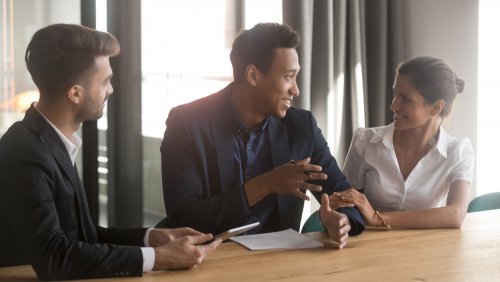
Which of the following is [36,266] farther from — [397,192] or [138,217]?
[138,217]

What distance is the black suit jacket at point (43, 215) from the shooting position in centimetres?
176

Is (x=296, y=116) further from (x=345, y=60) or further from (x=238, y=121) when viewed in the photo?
(x=345, y=60)

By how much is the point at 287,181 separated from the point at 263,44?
2.16 feet

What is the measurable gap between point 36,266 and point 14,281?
89 millimetres

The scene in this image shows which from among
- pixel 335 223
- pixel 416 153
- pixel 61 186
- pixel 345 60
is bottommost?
pixel 335 223

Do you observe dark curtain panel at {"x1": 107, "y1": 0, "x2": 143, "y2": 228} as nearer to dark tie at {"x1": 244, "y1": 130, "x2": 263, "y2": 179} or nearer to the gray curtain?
the gray curtain

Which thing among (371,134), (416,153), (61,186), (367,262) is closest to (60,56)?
(61,186)

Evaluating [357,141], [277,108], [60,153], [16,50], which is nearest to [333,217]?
[277,108]

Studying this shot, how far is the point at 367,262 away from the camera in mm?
2033

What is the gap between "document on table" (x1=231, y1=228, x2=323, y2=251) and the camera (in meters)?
2.18

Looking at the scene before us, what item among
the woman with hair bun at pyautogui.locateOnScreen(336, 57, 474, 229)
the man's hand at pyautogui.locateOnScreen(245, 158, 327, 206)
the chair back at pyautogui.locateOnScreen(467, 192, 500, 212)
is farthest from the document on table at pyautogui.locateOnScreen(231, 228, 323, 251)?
the chair back at pyautogui.locateOnScreen(467, 192, 500, 212)

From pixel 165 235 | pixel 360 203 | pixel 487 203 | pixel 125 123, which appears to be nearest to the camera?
pixel 165 235

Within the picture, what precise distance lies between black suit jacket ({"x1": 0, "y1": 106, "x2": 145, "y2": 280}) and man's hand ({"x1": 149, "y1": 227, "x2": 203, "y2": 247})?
0.28m

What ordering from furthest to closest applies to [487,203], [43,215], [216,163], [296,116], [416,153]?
[487,203], [416,153], [296,116], [216,163], [43,215]
